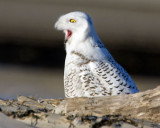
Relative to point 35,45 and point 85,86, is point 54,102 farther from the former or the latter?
point 35,45

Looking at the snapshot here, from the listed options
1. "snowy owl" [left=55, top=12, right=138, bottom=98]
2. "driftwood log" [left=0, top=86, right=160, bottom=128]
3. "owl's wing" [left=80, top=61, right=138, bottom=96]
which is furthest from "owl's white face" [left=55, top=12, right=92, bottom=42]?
"driftwood log" [left=0, top=86, right=160, bottom=128]

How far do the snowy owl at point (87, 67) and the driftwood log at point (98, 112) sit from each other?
442 mm

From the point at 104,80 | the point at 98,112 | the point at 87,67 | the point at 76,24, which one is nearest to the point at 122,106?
the point at 98,112

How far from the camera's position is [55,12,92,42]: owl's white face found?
4367mm

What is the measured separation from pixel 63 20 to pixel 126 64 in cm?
638

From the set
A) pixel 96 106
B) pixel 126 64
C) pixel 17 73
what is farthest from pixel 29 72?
pixel 96 106

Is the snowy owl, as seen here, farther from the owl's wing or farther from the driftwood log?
the driftwood log

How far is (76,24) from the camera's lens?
443cm

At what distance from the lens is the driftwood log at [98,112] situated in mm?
3107

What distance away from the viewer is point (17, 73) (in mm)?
10141

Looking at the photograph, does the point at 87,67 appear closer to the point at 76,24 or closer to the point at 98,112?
the point at 76,24

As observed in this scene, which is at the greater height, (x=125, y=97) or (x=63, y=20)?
(x=63, y=20)

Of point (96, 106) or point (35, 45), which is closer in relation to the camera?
point (96, 106)

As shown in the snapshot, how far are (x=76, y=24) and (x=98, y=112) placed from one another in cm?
124
